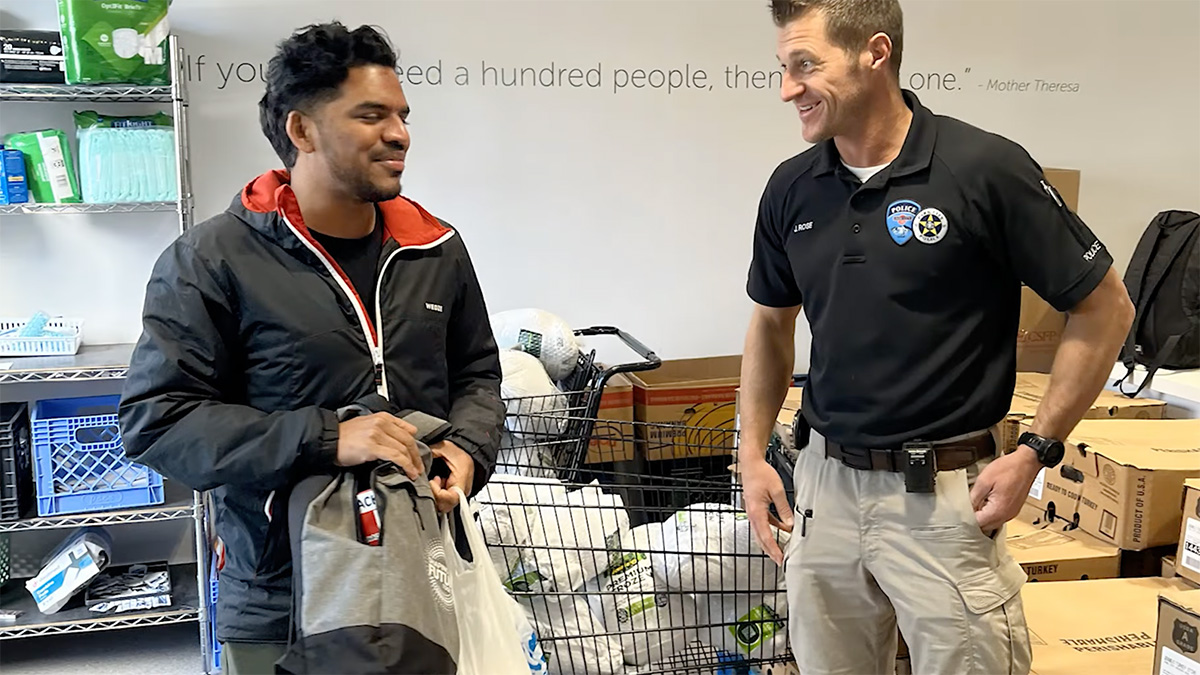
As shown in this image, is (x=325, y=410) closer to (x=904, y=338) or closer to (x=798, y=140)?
(x=904, y=338)

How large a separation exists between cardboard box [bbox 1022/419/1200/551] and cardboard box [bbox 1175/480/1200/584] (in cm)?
12

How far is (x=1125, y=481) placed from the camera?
2.43 metres

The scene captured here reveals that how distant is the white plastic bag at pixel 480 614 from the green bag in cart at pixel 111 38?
82.7 inches

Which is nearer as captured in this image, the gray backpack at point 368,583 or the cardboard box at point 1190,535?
the gray backpack at point 368,583

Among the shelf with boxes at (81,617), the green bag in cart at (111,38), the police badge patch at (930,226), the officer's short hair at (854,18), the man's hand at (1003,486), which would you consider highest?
the green bag in cart at (111,38)

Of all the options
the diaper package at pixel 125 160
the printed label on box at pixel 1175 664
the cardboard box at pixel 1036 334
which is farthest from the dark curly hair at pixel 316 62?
the cardboard box at pixel 1036 334

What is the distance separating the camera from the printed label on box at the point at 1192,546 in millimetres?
2217

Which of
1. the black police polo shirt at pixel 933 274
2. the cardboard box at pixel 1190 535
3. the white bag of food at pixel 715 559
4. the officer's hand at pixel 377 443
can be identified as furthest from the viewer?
the white bag of food at pixel 715 559

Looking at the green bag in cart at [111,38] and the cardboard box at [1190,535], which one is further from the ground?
the green bag in cart at [111,38]

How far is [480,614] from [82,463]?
2.09 m

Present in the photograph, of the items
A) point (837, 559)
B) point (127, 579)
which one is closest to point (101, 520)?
point (127, 579)

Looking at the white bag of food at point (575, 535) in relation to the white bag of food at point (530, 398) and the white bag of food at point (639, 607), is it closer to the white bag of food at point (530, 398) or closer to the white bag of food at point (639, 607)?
the white bag of food at point (639, 607)

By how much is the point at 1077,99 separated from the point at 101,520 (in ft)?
13.8

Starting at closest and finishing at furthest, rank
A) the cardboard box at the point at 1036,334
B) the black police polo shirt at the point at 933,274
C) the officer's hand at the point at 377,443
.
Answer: the officer's hand at the point at 377,443, the black police polo shirt at the point at 933,274, the cardboard box at the point at 1036,334
